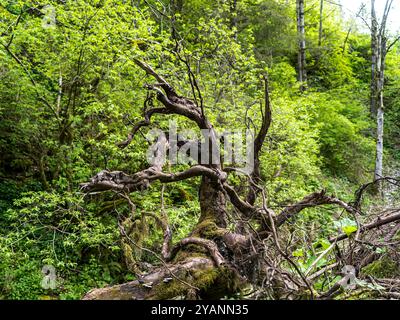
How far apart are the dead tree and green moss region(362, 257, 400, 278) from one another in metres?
0.40

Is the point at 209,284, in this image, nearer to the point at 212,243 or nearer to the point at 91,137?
the point at 212,243

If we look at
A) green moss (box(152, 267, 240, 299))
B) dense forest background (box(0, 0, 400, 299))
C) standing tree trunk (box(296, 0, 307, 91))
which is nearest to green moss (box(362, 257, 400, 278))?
dense forest background (box(0, 0, 400, 299))

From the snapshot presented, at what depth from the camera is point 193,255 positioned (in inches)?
162

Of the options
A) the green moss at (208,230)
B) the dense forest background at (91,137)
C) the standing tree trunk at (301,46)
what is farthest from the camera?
the standing tree trunk at (301,46)

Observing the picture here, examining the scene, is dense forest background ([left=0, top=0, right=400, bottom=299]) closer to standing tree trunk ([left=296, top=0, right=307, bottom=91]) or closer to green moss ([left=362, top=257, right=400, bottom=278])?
green moss ([left=362, top=257, right=400, bottom=278])

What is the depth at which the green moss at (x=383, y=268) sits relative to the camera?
11.8 feet

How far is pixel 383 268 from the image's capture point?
370cm

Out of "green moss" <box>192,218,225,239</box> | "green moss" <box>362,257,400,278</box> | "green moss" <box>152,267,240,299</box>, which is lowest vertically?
"green moss" <box>152,267,240,299</box>

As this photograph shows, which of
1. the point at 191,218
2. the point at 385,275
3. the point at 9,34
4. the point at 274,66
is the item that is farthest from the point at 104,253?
the point at 274,66

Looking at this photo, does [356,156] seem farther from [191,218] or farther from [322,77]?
[191,218]

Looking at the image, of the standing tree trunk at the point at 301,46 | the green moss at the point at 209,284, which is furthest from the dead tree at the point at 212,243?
the standing tree trunk at the point at 301,46

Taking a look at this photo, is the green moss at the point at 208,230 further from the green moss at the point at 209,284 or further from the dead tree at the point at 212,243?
the green moss at the point at 209,284

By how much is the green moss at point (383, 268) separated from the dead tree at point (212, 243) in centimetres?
40

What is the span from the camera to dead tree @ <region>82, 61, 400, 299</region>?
3.49 meters
